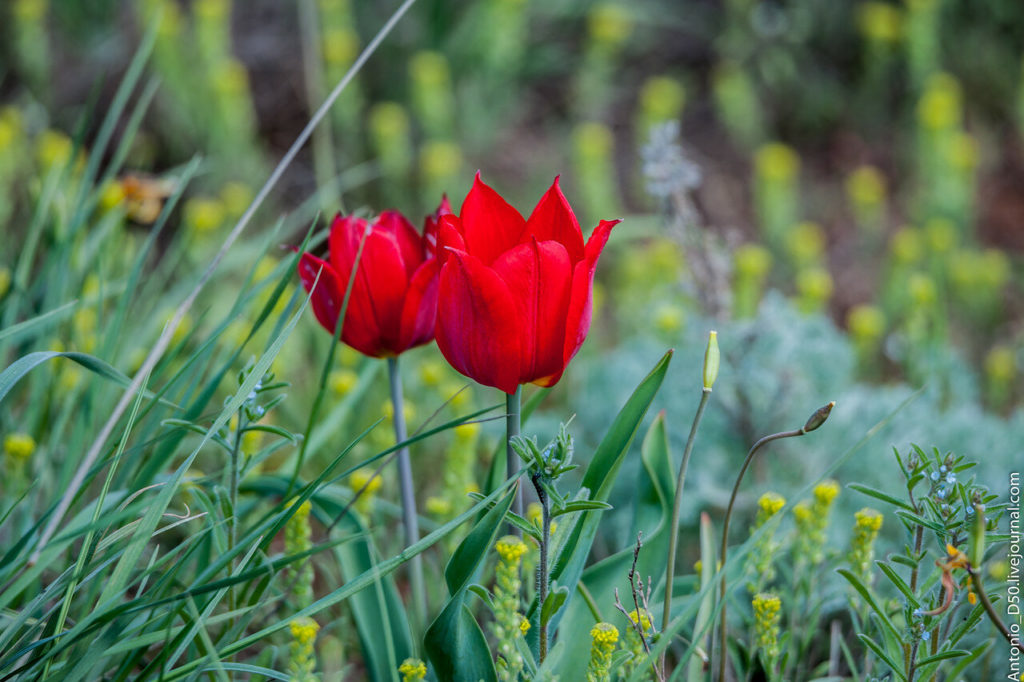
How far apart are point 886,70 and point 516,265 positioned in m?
3.38

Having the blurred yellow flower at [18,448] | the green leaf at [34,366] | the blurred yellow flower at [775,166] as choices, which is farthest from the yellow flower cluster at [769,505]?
the blurred yellow flower at [775,166]

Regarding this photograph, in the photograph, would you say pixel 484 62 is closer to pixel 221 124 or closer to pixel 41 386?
pixel 221 124

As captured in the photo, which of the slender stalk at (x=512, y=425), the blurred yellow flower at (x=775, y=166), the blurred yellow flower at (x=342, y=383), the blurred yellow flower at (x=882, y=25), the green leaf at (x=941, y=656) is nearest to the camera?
the green leaf at (x=941, y=656)

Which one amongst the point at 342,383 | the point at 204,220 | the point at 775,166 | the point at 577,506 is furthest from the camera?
the point at 775,166

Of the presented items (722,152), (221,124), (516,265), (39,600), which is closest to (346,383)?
(39,600)

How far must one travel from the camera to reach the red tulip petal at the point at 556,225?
37.8 inches

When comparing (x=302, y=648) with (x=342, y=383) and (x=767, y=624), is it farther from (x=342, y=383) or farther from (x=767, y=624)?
(x=342, y=383)

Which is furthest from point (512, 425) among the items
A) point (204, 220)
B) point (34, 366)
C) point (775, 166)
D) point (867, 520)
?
point (775, 166)

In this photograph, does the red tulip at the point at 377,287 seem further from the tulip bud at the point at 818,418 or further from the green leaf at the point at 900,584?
the green leaf at the point at 900,584

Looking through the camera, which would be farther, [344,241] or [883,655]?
[344,241]

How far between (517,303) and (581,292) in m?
0.07

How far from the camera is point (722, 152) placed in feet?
12.9

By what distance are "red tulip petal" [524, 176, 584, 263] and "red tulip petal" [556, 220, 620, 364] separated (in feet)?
0.10

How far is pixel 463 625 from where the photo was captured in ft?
3.14
